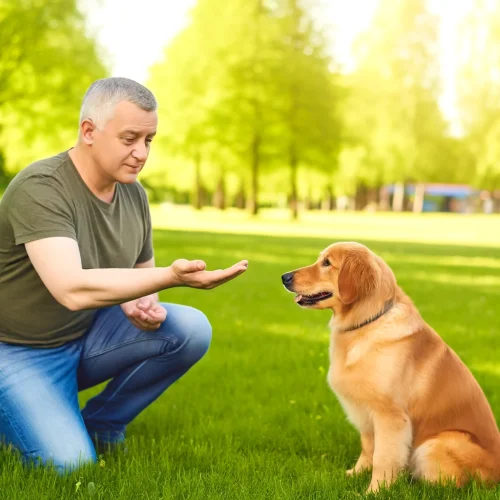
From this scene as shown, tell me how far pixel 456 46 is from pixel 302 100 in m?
16.7

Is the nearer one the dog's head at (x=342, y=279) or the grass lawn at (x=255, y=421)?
the grass lawn at (x=255, y=421)

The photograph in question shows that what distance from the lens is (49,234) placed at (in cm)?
309

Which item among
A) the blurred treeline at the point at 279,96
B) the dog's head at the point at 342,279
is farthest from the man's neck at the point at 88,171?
the blurred treeline at the point at 279,96

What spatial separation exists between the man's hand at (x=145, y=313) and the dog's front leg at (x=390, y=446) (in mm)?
1280

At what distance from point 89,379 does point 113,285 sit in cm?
125

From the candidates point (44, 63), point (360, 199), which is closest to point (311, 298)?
point (44, 63)

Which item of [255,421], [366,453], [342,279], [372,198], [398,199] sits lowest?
[372,198]

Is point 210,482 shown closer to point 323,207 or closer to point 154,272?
point 154,272

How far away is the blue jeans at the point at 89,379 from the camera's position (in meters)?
3.40

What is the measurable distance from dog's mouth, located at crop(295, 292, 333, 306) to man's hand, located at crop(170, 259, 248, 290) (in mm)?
1108

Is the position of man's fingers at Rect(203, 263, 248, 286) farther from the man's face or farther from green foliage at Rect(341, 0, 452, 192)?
green foliage at Rect(341, 0, 452, 192)

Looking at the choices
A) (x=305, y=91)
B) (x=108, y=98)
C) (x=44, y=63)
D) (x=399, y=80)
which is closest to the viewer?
(x=108, y=98)

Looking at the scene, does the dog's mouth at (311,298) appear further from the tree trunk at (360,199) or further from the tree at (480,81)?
the tree trunk at (360,199)

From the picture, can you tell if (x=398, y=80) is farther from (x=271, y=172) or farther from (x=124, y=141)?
(x=124, y=141)
